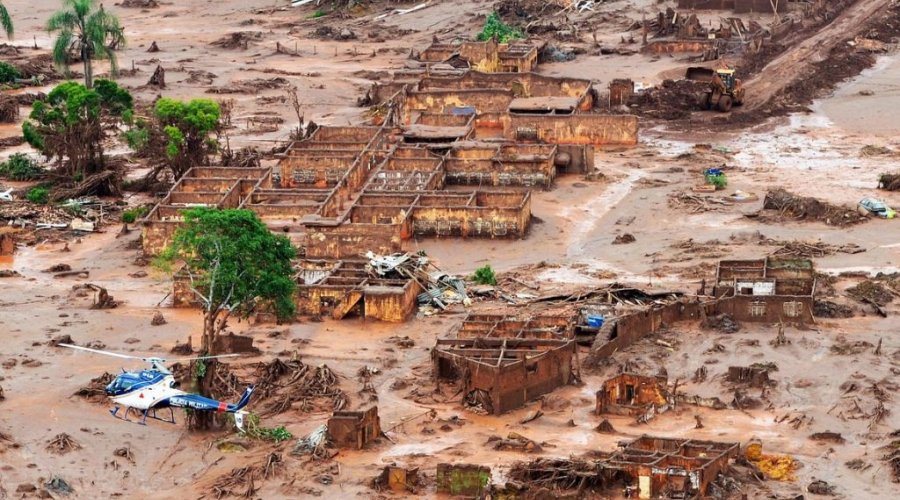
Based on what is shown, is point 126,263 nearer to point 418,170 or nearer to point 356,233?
point 356,233

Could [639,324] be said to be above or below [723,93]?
below

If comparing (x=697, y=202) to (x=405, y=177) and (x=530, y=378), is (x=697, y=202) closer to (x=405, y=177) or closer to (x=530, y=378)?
(x=405, y=177)

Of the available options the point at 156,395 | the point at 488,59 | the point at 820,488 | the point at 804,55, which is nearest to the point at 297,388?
the point at 156,395

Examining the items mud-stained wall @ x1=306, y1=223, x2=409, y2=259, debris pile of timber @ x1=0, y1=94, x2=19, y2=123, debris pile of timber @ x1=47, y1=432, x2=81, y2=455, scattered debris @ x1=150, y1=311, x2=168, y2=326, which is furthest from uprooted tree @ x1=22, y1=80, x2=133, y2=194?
debris pile of timber @ x1=47, y1=432, x2=81, y2=455

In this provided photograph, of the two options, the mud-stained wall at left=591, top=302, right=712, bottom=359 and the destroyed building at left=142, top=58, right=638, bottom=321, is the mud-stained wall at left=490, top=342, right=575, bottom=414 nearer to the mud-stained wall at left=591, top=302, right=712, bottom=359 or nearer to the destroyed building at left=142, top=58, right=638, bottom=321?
the mud-stained wall at left=591, top=302, right=712, bottom=359

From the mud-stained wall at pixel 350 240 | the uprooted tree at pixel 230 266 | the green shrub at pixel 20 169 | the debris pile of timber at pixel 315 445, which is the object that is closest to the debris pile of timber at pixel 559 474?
the debris pile of timber at pixel 315 445

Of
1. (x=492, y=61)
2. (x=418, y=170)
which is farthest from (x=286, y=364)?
(x=492, y=61)
